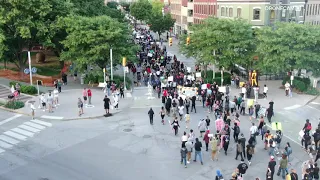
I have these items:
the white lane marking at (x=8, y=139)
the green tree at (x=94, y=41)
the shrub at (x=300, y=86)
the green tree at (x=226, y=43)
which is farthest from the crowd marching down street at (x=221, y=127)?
the white lane marking at (x=8, y=139)

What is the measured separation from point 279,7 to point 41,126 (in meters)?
38.6

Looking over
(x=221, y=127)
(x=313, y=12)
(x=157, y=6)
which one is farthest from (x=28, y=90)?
(x=157, y=6)

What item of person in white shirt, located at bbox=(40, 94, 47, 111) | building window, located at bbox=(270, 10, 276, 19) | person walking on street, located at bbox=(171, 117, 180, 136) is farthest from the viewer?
building window, located at bbox=(270, 10, 276, 19)

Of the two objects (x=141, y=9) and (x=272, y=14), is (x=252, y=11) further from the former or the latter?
(x=141, y=9)

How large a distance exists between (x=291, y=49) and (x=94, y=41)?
18369mm

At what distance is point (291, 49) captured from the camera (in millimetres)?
37656

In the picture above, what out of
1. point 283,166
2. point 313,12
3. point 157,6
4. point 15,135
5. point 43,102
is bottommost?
point 283,166

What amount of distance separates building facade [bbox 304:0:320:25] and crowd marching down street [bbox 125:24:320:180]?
98.8 ft

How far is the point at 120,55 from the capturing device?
39250 mm

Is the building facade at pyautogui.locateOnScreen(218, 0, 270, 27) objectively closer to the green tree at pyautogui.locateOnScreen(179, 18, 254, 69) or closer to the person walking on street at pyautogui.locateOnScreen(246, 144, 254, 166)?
the green tree at pyautogui.locateOnScreen(179, 18, 254, 69)

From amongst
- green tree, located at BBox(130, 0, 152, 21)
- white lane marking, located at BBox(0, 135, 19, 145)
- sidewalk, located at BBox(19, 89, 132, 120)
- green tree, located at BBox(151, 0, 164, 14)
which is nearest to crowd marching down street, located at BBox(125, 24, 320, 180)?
sidewalk, located at BBox(19, 89, 132, 120)

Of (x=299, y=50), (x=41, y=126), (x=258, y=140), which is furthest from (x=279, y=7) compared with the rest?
(x=41, y=126)

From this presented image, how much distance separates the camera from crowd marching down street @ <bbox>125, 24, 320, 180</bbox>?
1983 cm

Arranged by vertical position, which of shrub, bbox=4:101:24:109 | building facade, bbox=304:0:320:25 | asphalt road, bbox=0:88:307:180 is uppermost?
building facade, bbox=304:0:320:25
